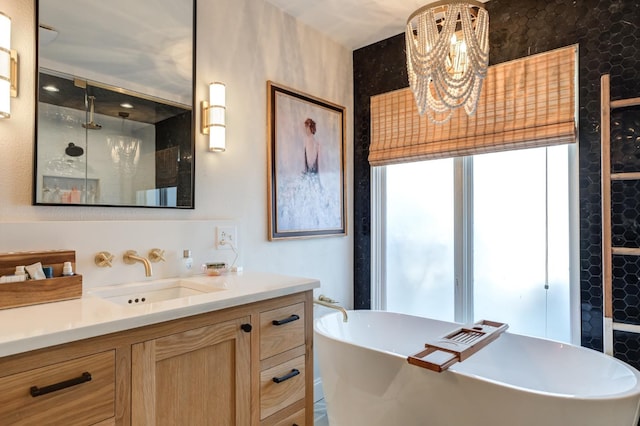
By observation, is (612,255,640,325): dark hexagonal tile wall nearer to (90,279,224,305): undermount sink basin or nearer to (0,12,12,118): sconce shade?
(90,279,224,305): undermount sink basin

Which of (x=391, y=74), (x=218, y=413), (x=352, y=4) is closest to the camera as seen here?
(x=218, y=413)

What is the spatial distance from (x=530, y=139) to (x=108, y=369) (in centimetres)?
218

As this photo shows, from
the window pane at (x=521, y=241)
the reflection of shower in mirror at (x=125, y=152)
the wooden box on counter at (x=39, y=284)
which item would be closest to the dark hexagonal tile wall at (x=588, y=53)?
the window pane at (x=521, y=241)

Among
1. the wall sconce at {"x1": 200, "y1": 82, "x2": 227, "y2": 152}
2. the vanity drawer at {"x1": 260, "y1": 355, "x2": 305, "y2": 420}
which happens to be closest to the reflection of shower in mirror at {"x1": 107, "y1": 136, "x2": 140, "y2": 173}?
the wall sconce at {"x1": 200, "y1": 82, "x2": 227, "y2": 152}

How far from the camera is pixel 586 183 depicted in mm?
1955

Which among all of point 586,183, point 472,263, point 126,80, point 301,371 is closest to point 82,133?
point 126,80

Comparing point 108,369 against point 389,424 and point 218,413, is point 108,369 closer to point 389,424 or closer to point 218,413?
point 218,413

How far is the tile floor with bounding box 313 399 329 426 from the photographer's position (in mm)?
2238

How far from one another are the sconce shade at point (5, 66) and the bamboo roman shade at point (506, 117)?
2.08m

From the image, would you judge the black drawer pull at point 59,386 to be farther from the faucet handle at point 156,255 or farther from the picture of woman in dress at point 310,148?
the picture of woman in dress at point 310,148

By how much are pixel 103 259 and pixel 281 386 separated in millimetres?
852

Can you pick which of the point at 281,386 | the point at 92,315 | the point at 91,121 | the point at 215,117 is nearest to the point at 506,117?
the point at 215,117

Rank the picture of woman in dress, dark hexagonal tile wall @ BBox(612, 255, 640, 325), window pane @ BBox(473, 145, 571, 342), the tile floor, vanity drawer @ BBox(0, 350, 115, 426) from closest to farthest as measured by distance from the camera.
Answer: vanity drawer @ BBox(0, 350, 115, 426), dark hexagonal tile wall @ BBox(612, 255, 640, 325), window pane @ BBox(473, 145, 571, 342), the tile floor, the picture of woman in dress

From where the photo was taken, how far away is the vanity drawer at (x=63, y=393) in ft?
2.76
